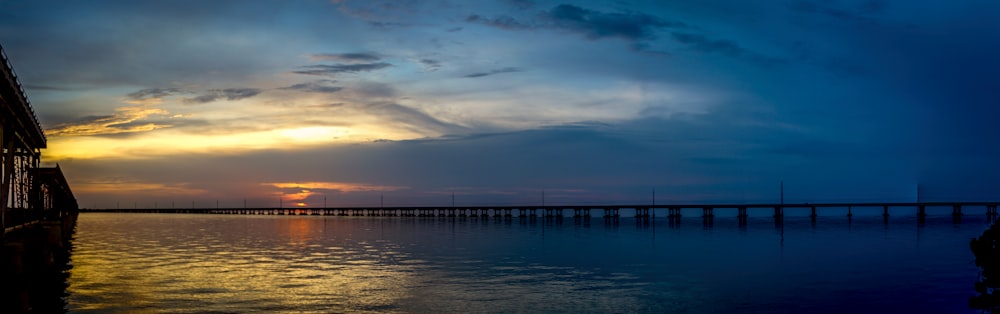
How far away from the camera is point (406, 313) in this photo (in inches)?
1037

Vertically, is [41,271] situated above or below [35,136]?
below

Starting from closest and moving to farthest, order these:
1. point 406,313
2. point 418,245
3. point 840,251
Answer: point 406,313 → point 840,251 → point 418,245

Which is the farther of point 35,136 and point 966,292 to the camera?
point 35,136

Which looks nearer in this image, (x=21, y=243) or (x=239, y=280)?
(x=21, y=243)

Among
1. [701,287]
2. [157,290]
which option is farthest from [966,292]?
[157,290]

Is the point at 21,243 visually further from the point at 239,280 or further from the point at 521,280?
the point at 521,280

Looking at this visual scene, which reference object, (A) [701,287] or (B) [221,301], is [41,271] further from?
(A) [701,287]

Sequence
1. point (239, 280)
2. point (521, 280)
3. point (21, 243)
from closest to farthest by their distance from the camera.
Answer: point (21, 243) → point (521, 280) → point (239, 280)

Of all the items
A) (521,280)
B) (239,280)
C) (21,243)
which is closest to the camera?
(21,243)

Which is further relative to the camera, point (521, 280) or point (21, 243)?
point (521, 280)

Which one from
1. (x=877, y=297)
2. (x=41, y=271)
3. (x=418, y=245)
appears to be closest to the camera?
(x=877, y=297)

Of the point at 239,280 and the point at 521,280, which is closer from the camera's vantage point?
the point at 521,280

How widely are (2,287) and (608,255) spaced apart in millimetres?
37084

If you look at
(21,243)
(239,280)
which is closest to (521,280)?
(239,280)
